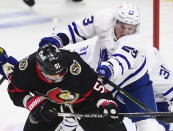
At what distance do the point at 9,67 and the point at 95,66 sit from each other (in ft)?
1.80

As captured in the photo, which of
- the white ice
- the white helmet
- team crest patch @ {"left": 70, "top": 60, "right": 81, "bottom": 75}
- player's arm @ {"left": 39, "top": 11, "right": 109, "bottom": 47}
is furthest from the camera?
the white ice

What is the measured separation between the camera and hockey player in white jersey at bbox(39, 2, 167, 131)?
2516 millimetres

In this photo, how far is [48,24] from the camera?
4664 mm

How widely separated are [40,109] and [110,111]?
314 millimetres

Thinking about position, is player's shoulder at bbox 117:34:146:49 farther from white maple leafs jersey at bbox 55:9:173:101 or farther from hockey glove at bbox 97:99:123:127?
hockey glove at bbox 97:99:123:127

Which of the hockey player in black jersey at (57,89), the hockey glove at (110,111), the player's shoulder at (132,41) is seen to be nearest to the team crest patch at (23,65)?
the hockey player in black jersey at (57,89)

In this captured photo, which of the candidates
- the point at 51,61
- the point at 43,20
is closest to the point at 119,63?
the point at 51,61

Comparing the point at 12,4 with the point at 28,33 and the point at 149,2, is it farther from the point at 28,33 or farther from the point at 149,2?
the point at 149,2

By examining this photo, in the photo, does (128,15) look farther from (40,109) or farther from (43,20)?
(43,20)

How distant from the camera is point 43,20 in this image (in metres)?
4.79

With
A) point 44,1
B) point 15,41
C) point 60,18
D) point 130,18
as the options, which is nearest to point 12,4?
point 44,1

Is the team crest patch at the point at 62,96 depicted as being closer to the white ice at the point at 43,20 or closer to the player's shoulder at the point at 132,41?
the player's shoulder at the point at 132,41

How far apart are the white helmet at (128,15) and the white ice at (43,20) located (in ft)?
3.38

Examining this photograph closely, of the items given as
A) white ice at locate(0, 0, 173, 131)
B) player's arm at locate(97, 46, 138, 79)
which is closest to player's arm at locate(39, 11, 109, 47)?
player's arm at locate(97, 46, 138, 79)
